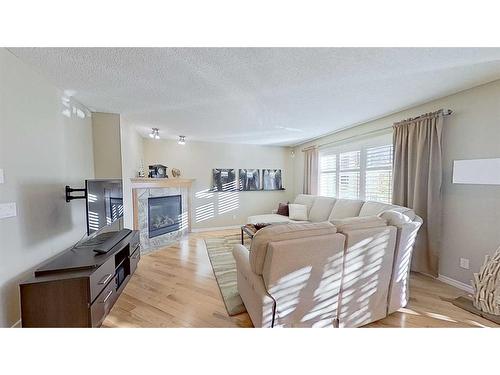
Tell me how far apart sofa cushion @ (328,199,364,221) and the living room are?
40 mm

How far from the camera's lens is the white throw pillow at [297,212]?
4328 millimetres

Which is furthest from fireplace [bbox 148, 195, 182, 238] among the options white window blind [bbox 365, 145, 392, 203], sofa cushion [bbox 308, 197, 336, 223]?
white window blind [bbox 365, 145, 392, 203]

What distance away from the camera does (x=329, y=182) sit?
15.2 feet

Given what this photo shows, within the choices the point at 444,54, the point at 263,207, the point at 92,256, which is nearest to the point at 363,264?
the point at 444,54

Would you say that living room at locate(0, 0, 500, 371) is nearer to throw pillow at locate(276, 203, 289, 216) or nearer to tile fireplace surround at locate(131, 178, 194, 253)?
tile fireplace surround at locate(131, 178, 194, 253)

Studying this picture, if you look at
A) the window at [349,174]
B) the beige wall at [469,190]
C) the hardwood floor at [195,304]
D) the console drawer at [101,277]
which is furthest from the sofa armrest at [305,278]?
the window at [349,174]

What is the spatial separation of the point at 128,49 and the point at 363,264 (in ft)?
7.85

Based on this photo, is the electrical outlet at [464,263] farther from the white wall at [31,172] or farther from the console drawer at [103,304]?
the white wall at [31,172]

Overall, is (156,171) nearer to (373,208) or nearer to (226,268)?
(226,268)

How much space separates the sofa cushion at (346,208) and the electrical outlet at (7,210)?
12.8 ft

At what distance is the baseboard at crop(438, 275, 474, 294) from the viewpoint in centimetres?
221

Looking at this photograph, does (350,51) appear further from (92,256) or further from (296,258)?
(92,256)

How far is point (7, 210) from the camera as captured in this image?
1444 millimetres
